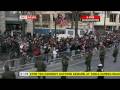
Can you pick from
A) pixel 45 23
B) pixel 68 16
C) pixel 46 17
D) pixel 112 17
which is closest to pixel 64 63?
pixel 68 16

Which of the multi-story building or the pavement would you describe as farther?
the multi-story building

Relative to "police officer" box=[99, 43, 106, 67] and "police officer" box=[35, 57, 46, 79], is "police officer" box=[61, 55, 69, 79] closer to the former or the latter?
"police officer" box=[35, 57, 46, 79]

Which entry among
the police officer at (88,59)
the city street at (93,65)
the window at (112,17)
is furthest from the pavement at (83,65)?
the window at (112,17)

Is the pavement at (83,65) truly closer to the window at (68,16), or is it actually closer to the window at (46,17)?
the window at (68,16)

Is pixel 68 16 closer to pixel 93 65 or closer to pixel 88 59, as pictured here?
pixel 88 59

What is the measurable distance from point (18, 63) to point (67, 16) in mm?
2641

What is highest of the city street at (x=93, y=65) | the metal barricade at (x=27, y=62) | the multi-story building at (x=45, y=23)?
the multi-story building at (x=45, y=23)

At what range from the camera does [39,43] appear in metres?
15.1

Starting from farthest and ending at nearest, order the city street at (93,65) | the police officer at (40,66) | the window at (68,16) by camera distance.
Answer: the window at (68,16) → the city street at (93,65) → the police officer at (40,66)

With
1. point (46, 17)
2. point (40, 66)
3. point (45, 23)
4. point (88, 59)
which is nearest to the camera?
point (40, 66)

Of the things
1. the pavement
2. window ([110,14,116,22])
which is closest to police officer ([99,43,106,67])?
the pavement
